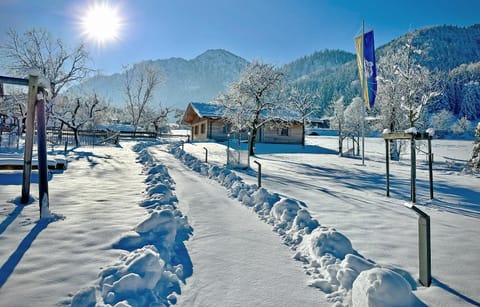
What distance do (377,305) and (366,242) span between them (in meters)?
2.23

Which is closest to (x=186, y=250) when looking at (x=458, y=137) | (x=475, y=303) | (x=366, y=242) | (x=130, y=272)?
(x=130, y=272)

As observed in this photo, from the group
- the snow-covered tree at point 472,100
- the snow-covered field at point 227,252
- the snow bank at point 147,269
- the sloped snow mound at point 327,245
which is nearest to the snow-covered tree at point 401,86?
the snow-covered field at point 227,252

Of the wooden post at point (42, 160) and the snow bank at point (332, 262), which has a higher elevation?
the wooden post at point (42, 160)

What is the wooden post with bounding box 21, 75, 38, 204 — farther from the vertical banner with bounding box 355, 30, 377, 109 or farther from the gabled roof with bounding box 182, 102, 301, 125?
the gabled roof with bounding box 182, 102, 301, 125

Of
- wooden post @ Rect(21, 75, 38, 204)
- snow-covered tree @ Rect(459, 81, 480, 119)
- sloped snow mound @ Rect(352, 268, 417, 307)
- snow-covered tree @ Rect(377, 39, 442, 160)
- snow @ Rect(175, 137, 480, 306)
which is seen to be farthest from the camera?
snow-covered tree @ Rect(459, 81, 480, 119)

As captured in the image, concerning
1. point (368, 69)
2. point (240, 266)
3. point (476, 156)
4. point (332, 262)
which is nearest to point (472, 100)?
point (476, 156)

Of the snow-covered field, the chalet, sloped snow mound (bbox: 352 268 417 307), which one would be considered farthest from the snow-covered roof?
sloped snow mound (bbox: 352 268 417 307)

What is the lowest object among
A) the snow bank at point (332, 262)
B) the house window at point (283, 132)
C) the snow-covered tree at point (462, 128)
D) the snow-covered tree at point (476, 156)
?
the snow bank at point (332, 262)

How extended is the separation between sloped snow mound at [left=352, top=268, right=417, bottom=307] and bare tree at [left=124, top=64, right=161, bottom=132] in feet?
168

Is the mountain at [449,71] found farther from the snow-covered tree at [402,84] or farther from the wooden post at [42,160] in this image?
the wooden post at [42,160]

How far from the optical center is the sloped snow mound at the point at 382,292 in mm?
2441

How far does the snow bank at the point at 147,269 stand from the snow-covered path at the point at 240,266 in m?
0.17

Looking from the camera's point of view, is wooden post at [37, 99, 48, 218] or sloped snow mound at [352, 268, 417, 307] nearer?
sloped snow mound at [352, 268, 417, 307]

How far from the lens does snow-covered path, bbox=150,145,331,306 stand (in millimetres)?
2830
